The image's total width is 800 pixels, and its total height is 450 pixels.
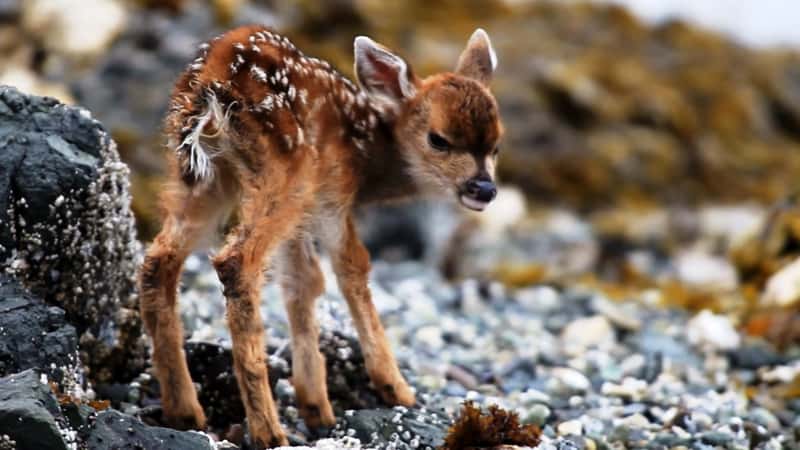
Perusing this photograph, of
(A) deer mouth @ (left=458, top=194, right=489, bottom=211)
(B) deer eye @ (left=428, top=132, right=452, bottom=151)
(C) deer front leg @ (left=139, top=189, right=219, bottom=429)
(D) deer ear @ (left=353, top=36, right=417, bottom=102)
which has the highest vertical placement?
(D) deer ear @ (left=353, top=36, right=417, bottom=102)

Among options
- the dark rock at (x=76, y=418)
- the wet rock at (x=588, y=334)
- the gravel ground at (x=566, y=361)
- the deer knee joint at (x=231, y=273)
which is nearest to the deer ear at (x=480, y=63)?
the gravel ground at (x=566, y=361)

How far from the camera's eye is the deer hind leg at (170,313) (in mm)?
7898

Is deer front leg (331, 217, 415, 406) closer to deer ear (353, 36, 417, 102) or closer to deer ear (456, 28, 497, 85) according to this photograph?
deer ear (353, 36, 417, 102)

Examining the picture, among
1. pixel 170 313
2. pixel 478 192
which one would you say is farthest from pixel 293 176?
pixel 478 192

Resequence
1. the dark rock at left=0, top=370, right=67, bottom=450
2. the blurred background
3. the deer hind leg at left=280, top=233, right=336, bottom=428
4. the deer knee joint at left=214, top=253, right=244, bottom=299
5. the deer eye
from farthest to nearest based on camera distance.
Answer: the blurred background < the deer eye < the deer hind leg at left=280, top=233, right=336, bottom=428 < the deer knee joint at left=214, top=253, right=244, bottom=299 < the dark rock at left=0, top=370, right=67, bottom=450

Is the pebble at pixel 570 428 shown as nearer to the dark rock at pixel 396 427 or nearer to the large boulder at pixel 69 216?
the dark rock at pixel 396 427

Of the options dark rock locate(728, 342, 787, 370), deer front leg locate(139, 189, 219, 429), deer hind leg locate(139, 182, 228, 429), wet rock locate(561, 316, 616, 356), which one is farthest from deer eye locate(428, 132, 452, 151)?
dark rock locate(728, 342, 787, 370)

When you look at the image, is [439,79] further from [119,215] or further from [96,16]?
[96,16]

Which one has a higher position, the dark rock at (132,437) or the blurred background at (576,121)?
the blurred background at (576,121)

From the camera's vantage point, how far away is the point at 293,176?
7828 millimetres

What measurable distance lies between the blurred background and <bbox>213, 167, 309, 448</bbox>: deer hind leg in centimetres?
631

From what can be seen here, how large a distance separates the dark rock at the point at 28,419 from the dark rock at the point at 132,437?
0.36 m

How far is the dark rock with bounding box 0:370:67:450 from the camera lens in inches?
240

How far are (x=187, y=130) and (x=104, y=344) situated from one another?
1582mm
